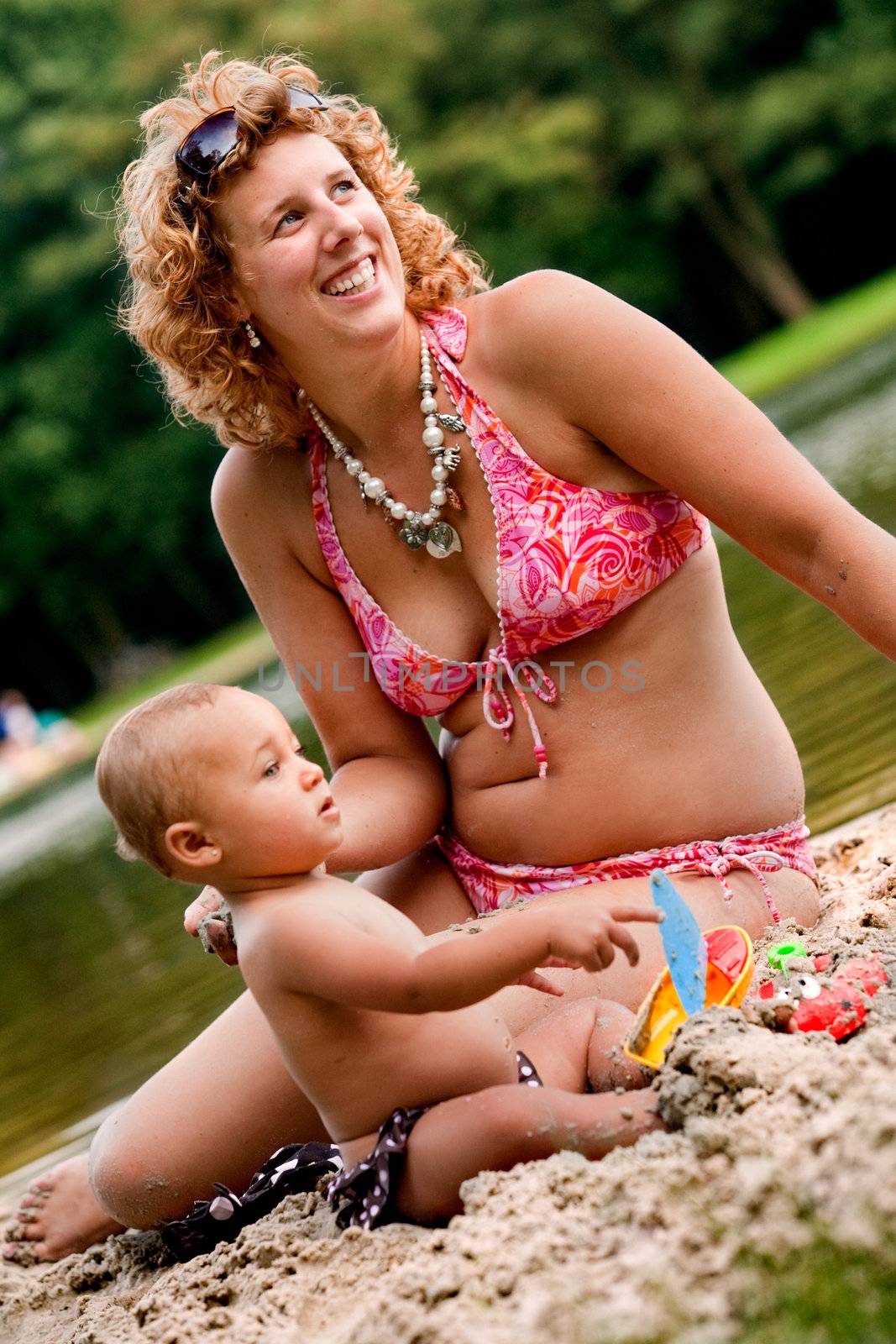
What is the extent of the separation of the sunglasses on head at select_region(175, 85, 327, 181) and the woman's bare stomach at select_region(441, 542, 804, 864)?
113 cm

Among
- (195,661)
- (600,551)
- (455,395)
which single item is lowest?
(195,661)

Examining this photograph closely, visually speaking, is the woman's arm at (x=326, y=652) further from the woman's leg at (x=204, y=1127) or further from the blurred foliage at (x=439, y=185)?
the blurred foliage at (x=439, y=185)

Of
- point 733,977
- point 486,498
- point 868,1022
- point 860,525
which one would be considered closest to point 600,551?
point 486,498

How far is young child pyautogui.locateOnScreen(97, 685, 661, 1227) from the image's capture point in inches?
90.4

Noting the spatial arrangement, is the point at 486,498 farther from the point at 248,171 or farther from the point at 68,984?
the point at 68,984

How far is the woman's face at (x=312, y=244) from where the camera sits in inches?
119

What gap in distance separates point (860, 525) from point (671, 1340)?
4.96 feet

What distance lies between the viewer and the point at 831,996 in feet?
7.72

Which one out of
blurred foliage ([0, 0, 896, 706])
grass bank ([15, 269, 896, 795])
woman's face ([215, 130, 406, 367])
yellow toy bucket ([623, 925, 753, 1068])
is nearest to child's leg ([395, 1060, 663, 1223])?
yellow toy bucket ([623, 925, 753, 1068])

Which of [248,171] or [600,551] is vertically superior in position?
[248,171]

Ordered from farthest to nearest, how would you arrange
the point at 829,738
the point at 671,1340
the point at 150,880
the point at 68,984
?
the point at 150,880 → the point at 68,984 → the point at 829,738 → the point at 671,1340

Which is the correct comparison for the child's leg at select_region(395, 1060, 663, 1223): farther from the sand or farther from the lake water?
the lake water

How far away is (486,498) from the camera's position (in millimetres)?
3064

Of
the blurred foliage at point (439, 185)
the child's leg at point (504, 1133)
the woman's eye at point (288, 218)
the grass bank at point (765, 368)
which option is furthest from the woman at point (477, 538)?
the blurred foliage at point (439, 185)
